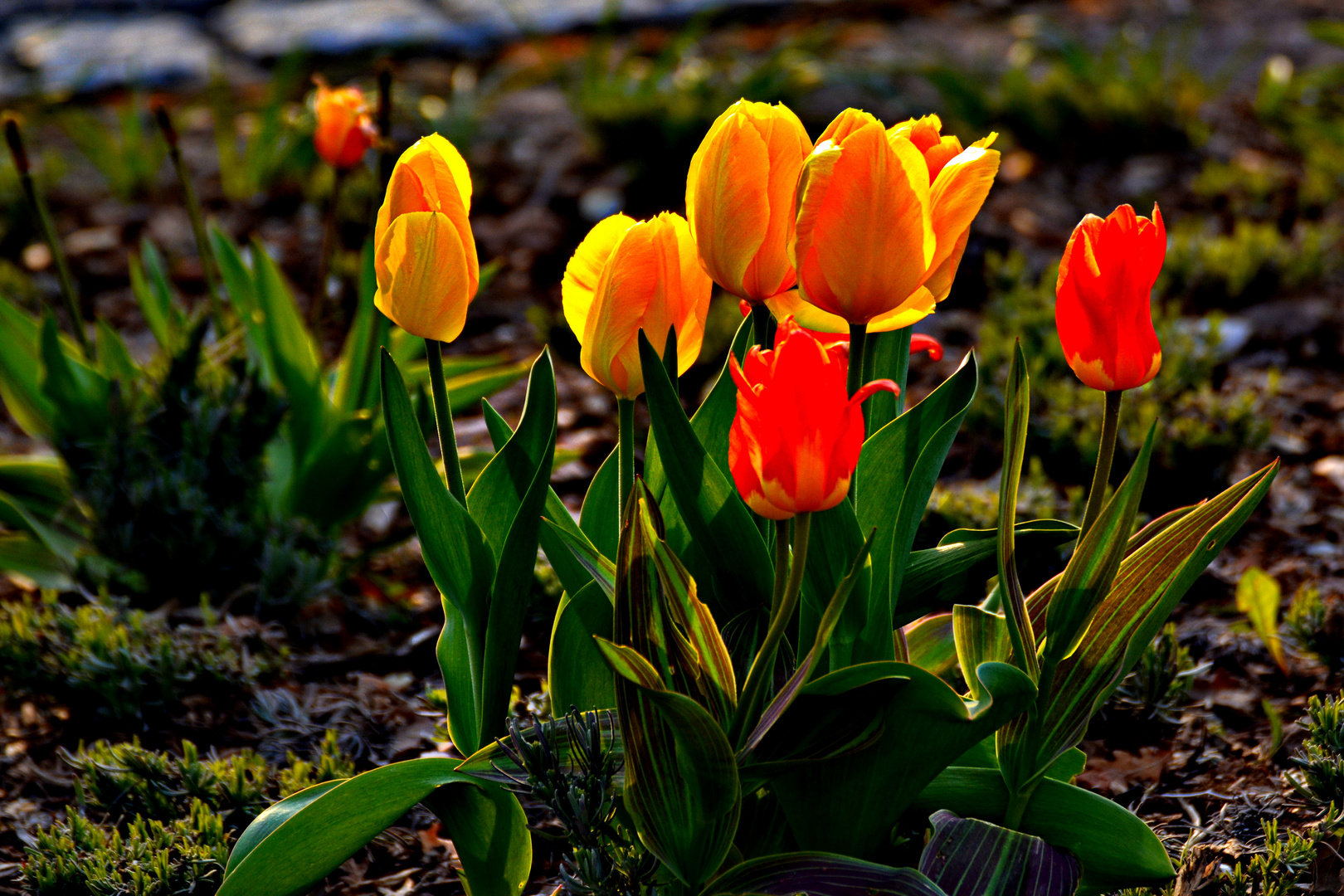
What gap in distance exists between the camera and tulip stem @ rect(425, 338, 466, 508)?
3.39 ft

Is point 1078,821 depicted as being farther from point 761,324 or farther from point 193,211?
point 193,211

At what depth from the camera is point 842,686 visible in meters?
0.93

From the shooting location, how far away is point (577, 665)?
3.80 ft

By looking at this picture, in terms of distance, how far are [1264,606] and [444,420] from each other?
1236 mm

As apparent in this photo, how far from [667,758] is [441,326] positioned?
0.43 metres

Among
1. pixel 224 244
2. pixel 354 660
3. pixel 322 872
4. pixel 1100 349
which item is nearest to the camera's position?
pixel 1100 349

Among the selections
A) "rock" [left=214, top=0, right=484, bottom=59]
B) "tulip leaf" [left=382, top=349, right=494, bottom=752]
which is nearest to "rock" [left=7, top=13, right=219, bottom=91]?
"rock" [left=214, top=0, right=484, bottom=59]

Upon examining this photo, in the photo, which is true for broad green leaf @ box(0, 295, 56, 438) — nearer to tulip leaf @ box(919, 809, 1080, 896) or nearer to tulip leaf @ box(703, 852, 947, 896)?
tulip leaf @ box(703, 852, 947, 896)

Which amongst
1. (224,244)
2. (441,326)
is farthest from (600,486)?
(224,244)

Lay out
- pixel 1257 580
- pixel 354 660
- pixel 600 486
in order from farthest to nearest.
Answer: pixel 354 660, pixel 1257 580, pixel 600 486

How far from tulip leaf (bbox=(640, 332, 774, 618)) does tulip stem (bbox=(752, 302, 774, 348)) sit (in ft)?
0.37

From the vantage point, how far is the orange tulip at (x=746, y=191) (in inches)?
35.9

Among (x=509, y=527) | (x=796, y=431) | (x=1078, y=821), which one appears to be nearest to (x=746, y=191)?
(x=796, y=431)

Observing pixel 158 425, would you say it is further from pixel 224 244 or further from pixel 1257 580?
pixel 1257 580
